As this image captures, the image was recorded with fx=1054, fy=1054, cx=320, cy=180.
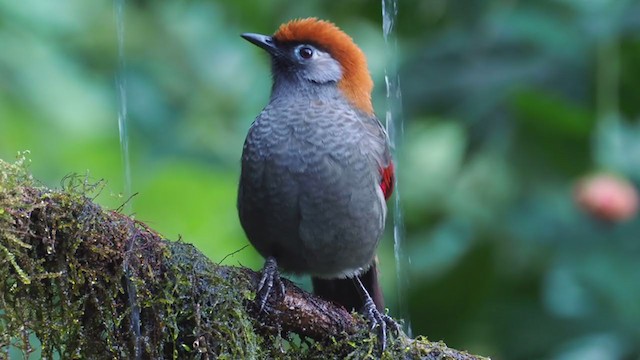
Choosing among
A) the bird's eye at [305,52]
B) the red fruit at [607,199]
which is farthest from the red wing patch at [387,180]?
the red fruit at [607,199]

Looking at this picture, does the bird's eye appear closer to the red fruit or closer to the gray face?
the gray face

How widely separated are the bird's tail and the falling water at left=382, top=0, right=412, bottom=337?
36.0 inches

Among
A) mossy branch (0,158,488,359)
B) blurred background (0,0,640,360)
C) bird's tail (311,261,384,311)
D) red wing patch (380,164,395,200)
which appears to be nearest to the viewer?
mossy branch (0,158,488,359)

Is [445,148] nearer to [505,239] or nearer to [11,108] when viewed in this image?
[505,239]

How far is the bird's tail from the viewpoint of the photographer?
3727 mm

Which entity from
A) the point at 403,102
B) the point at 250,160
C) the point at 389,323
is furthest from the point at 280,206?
the point at 403,102

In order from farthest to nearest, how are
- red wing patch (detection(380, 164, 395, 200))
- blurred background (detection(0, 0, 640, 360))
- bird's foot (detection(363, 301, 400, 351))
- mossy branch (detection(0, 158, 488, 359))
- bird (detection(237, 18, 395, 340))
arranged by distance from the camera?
blurred background (detection(0, 0, 640, 360))
red wing patch (detection(380, 164, 395, 200))
bird (detection(237, 18, 395, 340))
bird's foot (detection(363, 301, 400, 351))
mossy branch (detection(0, 158, 488, 359))

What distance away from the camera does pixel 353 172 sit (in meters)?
3.45

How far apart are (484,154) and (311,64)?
1605 mm

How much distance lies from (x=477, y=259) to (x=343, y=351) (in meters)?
2.28

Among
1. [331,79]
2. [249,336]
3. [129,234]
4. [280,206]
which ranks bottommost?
[249,336]

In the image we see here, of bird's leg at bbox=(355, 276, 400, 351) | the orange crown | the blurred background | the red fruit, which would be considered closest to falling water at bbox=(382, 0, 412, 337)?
the blurred background

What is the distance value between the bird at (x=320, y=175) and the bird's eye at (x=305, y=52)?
0.02 m

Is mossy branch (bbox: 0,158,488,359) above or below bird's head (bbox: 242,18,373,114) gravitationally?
below
